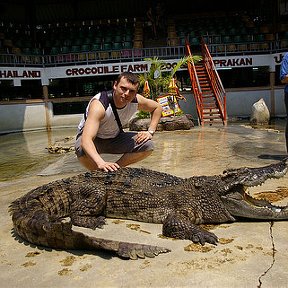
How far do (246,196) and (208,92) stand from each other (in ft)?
36.7

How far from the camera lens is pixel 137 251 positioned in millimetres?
2516

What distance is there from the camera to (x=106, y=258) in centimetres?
252

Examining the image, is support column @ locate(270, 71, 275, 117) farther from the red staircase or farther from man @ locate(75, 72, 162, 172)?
man @ locate(75, 72, 162, 172)

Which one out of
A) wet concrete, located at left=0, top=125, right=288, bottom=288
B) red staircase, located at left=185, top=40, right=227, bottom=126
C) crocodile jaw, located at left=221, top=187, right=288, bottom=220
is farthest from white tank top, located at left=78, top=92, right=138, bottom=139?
red staircase, located at left=185, top=40, right=227, bottom=126

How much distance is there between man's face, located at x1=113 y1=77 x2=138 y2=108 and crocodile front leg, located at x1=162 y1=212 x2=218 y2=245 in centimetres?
113

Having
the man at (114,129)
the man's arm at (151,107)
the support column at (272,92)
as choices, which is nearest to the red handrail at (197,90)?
the support column at (272,92)

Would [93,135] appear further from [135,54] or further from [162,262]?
[135,54]

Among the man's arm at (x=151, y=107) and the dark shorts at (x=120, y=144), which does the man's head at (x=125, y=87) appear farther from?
the dark shorts at (x=120, y=144)

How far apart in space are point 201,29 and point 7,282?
1710cm

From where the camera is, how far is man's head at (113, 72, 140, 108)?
3338 mm

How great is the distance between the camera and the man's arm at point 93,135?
3139 mm

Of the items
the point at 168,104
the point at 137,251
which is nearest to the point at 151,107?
the point at 137,251

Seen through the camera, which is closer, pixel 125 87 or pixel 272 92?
pixel 125 87

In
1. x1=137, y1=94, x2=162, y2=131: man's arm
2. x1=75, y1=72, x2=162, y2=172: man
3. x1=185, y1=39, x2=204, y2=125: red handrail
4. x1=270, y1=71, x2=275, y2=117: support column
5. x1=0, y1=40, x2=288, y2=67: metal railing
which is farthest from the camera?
x1=0, y1=40, x2=288, y2=67: metal railing
